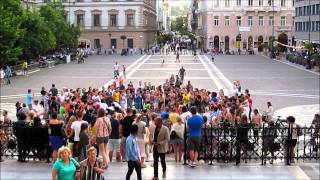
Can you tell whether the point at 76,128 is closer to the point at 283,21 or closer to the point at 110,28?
the point at 110,28

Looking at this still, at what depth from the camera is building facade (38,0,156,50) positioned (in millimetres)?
104875

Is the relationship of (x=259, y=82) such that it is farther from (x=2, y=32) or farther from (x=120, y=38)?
(x=120, y=38)

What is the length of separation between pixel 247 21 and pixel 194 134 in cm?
9105

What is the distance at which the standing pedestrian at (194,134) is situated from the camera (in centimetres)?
1616

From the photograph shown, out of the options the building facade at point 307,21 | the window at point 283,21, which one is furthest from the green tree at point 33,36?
the window at point 283,21

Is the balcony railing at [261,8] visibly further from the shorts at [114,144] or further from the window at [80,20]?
the shorts at [114,144]

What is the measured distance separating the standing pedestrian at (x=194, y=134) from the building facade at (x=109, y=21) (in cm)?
8894

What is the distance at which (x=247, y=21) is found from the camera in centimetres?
10506

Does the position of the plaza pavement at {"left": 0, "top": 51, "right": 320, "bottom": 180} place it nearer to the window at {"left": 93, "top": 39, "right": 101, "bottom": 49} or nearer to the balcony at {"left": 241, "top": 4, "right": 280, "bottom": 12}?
the balcony at {"left": 241, "top": 4, "right": 280, "bottom": 12}

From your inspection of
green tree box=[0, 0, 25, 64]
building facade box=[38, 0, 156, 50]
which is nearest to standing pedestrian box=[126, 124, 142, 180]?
green tree box=[0, 0, 25, 64]

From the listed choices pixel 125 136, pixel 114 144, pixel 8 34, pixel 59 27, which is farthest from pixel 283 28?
pixel 125 136

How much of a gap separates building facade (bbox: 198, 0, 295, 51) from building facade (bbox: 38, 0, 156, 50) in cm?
1335

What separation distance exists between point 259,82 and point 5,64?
22.7 m

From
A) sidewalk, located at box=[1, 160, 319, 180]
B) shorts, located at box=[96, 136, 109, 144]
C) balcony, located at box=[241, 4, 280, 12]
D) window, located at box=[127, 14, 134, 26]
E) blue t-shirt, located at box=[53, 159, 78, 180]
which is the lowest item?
sidewalk, located at box=[1, 160, 319, 180]
